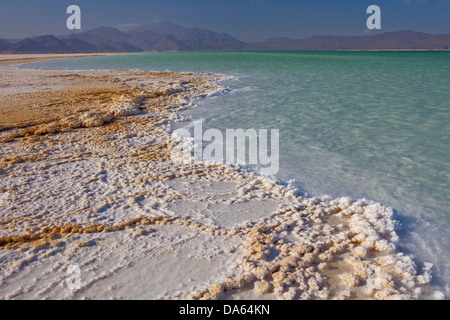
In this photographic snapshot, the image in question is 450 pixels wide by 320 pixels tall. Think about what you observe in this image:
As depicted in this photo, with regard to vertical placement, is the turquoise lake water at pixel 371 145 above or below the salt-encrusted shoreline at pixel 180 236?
above

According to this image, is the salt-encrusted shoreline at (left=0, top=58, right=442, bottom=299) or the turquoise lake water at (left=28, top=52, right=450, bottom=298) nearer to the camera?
the salt-encrusted shoreline at (left=0, top=58, right=442, bottom=299)

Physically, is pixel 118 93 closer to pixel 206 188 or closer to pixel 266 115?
pixel 266 115

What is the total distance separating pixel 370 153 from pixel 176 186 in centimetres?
383

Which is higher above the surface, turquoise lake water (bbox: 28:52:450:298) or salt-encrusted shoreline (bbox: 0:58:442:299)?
turquoise lake water (bbox: 28:52:450:298)

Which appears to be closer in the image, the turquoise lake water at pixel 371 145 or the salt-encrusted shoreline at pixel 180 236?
the salt-encrusted shoreline at pixel 180 236

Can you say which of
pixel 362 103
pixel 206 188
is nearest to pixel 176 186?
pixel 206 188

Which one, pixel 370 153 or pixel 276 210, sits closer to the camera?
pixel 276 210

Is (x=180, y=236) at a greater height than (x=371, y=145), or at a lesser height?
lesser

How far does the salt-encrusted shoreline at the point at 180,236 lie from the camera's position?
273 cm

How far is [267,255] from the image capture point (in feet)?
10.2

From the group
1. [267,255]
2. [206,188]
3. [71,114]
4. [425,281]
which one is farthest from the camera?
[71,114]

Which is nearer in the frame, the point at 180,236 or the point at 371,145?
the point at 180,236

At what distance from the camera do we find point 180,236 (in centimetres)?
345

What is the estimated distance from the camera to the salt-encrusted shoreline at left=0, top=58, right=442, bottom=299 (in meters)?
2.73
